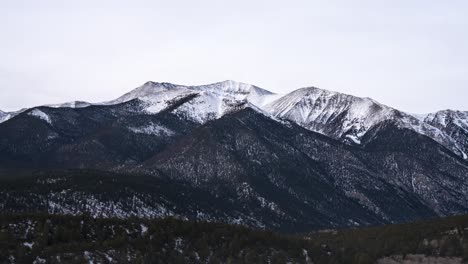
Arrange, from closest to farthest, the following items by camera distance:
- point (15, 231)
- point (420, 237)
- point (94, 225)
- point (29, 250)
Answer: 1. point (29, 250)
2. point (15, 231)
3. point (94, 225)
4. point (420, 237)

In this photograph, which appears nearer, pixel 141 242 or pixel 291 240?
pixel 141 242

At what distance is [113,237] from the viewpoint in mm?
136000

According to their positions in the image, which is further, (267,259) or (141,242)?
(267,259)

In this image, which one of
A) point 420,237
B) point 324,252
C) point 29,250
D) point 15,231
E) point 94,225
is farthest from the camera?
point 420,237

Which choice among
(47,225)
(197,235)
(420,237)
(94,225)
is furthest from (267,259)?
(420,237)

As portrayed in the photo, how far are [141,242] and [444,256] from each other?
83.9 meters

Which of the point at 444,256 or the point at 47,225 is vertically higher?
the point at 47,225

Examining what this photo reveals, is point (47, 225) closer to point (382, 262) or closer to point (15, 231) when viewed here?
point (15, 231)

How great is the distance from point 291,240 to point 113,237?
5322 centimetres

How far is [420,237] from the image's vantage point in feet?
636

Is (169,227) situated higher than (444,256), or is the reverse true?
(169,227)

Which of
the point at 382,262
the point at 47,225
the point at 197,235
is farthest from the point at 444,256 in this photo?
the point at 47,225

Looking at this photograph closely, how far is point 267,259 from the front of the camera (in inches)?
5768

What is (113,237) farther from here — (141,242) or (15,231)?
(15,231)
